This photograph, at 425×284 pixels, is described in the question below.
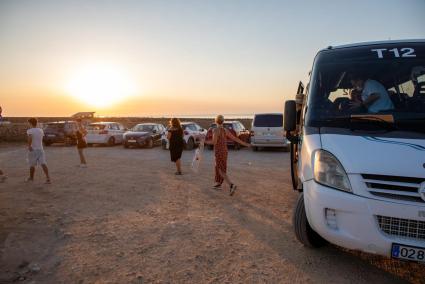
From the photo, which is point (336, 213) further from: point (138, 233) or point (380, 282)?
point (138, 233)

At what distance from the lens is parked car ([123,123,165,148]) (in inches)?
765

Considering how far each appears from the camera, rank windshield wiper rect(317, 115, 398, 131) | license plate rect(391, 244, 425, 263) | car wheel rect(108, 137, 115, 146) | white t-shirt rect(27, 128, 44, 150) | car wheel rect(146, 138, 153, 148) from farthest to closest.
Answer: car wheel rect(108, 137, 115, 146), car wheel rect(146, 138, 153, 148), white t-shirt rect(27, 128, 44, 150), windshield wiper rect(317, 115, 398, 131), license plate rect(391, 244, 425, 263)

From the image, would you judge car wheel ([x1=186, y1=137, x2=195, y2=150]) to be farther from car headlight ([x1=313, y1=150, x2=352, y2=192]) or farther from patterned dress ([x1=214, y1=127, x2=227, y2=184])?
car headlight ([x1=313, y1=150, x2=352, y2=192])

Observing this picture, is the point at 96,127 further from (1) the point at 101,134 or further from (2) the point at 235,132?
(2) the point at 235,132

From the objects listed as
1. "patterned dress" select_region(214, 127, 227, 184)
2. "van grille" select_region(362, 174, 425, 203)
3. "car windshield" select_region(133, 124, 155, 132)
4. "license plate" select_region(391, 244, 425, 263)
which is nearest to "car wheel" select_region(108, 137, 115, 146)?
"car windshield" select_region(133, 124, 155, 132)

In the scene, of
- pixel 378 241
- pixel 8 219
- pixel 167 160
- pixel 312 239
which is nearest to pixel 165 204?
pixel 8 219

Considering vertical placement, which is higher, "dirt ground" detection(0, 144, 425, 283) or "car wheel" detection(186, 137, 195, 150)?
"car wheel" detection(186, 137, 195, 150)

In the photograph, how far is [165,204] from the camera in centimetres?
686

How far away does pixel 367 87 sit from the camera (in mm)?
4336

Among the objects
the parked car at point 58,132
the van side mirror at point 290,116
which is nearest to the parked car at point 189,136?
the parked car at point 58,132

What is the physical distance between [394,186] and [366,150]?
0.42 meters

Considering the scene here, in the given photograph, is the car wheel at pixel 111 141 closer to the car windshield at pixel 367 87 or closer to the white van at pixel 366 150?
the white van at pixel 366 150

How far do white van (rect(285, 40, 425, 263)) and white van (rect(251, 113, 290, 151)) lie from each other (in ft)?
40.5

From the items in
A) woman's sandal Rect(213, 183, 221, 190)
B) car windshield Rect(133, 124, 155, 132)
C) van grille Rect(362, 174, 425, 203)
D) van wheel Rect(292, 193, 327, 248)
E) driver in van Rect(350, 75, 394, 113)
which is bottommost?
woman's sandal Rect(213, 183, 221, 190)
